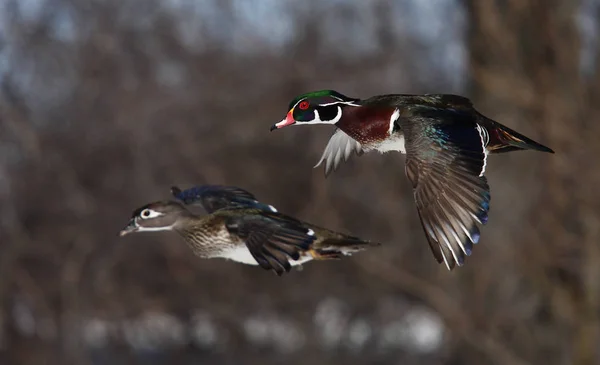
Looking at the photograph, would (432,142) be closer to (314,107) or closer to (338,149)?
(314,107)

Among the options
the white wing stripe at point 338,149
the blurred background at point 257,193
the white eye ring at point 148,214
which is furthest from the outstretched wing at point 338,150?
the blurred background at point 257,193

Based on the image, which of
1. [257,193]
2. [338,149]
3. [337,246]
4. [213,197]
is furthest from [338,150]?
[257,193]

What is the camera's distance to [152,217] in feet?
5.98

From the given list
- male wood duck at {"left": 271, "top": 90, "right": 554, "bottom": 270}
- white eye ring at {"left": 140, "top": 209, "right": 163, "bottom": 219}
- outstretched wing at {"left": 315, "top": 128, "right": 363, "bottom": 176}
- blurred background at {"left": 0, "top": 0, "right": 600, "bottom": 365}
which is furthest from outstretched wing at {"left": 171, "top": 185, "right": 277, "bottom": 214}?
blurred background at {"left": 0, "top": 0, "right": 600, "bottom": 365}

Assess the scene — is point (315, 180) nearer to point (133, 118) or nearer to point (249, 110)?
point (249, 110)

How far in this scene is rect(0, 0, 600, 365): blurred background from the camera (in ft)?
26.3

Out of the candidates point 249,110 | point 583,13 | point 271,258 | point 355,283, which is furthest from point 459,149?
point 355,283

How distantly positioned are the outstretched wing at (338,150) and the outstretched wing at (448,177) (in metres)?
0.34

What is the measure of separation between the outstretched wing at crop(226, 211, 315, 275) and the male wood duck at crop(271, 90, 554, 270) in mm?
210

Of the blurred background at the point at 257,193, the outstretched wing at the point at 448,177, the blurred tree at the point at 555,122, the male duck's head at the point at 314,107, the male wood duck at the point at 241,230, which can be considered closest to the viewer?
the outstretched wing at the point at 448,177

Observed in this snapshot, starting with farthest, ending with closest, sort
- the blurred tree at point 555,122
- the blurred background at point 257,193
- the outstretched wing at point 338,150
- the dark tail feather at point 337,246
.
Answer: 1. the blurred background at point 257,193
2. the blurred tree at point 555,122
3. the outstretched wing at point 338,150
4. the dark tail feather at point 337,246

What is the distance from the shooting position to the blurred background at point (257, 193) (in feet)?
26.3

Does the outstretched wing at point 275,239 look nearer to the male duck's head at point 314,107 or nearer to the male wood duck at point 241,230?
the male wood duck at point 241,230

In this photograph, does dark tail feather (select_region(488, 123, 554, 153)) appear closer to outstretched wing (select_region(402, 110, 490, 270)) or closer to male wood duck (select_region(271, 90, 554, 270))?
male wood duck (select_region(271, 90, 554, 270))
